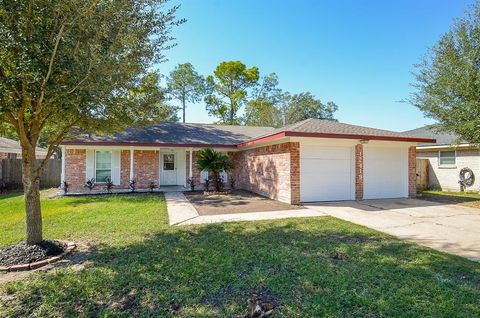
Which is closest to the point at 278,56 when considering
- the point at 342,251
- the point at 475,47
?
the point at 475,47

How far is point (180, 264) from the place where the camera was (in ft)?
13.6

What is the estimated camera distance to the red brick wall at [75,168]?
42.8 ft

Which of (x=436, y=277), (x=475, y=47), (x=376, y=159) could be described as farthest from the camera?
(x=376, y=159)

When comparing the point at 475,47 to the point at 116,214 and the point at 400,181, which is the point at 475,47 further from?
the point at 116,214

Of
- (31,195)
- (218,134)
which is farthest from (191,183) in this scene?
(31,195)

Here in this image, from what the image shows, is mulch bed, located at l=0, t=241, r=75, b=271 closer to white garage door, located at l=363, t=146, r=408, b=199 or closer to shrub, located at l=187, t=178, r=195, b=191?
shrub, located at l=187, t=178, r=195, b=191

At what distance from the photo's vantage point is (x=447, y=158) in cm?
1512

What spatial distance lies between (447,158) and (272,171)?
11239 mm

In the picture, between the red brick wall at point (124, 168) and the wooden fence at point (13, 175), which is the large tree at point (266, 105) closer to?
the red brick wall at point (124, 168)

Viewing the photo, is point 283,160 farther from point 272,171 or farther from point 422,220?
point 422,220

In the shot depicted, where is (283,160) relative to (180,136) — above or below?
below

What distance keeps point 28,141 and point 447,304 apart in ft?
21.5

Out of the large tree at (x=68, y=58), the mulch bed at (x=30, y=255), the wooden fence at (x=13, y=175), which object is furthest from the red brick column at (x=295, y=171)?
the wooden fence at (x=13, y=175)

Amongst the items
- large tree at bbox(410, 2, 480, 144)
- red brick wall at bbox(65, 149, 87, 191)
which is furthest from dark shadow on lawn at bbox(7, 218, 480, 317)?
red brick wall at bbox(65, 149, 87, 191)
